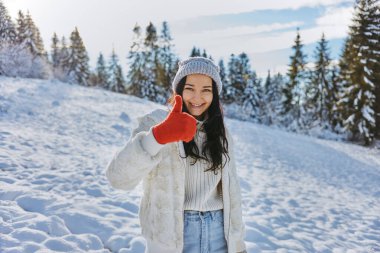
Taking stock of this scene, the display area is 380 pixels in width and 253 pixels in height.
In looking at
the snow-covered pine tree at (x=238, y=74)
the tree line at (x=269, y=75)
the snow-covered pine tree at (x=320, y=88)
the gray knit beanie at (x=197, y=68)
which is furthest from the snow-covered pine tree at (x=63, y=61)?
the gray knit beanie at (x=197, y=68)

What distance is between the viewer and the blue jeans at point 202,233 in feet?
7.09

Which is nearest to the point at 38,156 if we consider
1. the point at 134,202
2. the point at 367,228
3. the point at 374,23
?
the point at 134,202

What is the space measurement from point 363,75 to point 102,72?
148ft

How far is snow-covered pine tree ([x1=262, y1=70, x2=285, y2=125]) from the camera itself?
137 ft

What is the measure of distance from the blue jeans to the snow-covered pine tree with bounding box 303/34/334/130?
3192 centimetres

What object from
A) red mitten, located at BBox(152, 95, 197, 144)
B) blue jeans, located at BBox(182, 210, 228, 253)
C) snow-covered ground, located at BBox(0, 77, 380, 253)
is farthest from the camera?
snow-covered ground, located at BBox(0, 77, 380, 253)

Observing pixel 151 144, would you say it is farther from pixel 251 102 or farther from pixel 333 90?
pixel 251 102

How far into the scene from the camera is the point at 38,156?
6.89 metres

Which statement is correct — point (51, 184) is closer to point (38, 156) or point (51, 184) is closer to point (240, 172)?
point (38, 156)

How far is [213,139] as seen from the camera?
7.55 feet

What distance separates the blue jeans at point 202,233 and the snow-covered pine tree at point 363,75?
920 inches

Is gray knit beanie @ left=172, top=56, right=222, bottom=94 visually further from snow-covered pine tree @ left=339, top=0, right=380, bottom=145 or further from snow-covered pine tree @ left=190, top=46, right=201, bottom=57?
snow-covered pine tree @ left=190, top=46, right=201, bottom=57

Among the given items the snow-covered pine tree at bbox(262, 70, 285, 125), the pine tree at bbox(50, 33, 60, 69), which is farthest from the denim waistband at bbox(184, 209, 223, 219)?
the pine tree at bbox(50, 33, 60, 69)

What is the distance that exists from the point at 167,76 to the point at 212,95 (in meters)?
40.5
